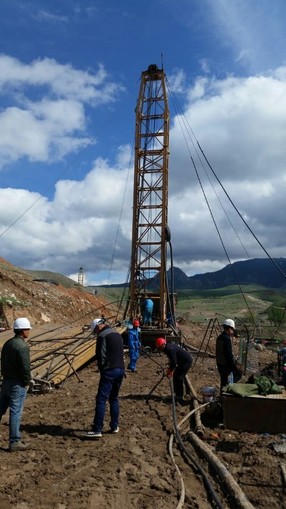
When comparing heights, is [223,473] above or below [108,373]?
below

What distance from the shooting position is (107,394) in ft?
22.4

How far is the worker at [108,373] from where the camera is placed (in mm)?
6738

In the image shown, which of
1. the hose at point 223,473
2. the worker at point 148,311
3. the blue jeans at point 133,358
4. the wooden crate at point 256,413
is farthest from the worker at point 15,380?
the worker at point 148,311

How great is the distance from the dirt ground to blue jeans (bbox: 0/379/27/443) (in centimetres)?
27

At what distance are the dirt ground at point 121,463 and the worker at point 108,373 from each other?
213 mm

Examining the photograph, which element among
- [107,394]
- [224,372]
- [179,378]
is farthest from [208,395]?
[107,394]

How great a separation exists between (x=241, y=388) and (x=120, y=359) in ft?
6.71

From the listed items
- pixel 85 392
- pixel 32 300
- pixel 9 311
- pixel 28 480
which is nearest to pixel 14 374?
pixel 28 480

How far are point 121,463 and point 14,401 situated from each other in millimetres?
1646

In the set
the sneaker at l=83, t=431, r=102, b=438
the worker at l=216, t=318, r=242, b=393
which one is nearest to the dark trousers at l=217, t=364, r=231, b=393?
the worker at l=216, t=318, r=242, b=393

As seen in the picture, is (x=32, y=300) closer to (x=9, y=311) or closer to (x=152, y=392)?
(x=9, y=311)

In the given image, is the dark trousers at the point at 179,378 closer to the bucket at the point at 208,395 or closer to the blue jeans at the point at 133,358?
the bucket at the point at 208,395

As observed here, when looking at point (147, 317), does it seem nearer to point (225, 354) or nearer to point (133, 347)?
point (133, 347)

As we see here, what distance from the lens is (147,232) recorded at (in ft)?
72.5
